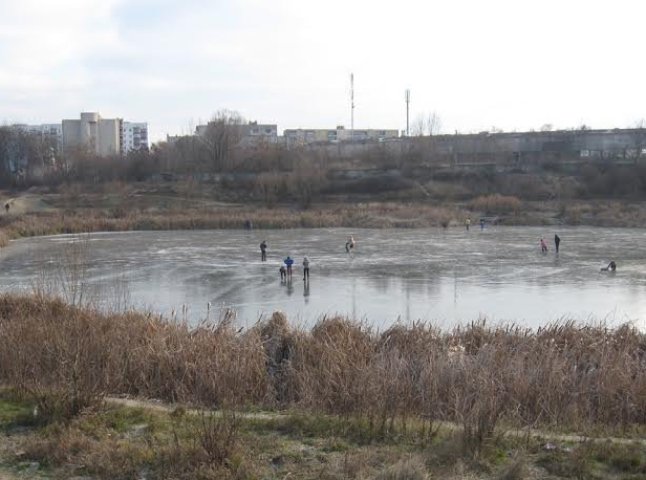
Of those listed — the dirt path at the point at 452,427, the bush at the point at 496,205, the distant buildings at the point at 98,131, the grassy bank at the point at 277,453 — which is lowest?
the dirt path at the point at 452,427

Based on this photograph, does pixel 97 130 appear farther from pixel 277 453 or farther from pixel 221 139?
pixel 277 453

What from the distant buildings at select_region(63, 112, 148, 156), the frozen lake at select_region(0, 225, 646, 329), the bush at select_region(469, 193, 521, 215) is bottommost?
the frozen lake at select_region(0, 225, 646, 329)

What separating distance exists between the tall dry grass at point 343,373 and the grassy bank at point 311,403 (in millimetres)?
27

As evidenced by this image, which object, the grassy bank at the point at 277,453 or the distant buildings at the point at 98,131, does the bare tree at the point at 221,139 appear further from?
the grassy bank at the point at 277,453

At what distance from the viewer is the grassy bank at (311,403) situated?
19.0ft

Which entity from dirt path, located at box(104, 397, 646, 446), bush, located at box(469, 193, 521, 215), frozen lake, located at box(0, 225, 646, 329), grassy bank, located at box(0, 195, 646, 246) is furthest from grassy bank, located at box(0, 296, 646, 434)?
bush, located at box(469, 193, 521, 215)

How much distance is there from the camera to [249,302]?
19.8 m

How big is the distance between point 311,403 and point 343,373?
0.94 m

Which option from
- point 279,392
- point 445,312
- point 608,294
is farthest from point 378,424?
point 608,294

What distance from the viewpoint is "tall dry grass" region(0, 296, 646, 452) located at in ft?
24.4

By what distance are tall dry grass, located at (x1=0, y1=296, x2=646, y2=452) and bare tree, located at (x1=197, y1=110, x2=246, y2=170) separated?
76.0m

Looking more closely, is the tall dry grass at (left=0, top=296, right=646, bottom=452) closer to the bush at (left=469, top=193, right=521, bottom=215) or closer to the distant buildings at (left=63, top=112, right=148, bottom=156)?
the bush at (left=469, top=193, right=521, bottom=215)

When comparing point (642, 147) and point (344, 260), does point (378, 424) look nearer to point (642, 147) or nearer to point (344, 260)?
point (344, 260)

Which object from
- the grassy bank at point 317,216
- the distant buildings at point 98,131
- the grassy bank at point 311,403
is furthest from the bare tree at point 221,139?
the grassy bank at point 311,403
